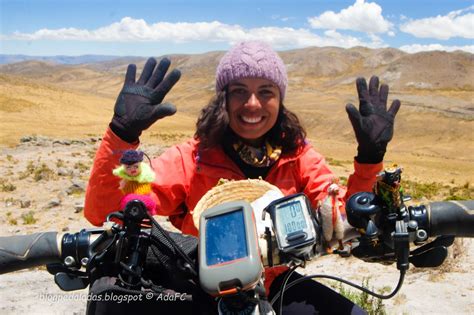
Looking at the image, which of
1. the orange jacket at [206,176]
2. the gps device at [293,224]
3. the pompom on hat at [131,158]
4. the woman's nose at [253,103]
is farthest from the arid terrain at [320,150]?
the gps device at [293,224]

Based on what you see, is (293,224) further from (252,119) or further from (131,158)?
(252,119)

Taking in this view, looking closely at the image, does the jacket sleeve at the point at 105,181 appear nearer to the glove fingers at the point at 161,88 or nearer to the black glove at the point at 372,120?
the glove fingers at the point at 161,88

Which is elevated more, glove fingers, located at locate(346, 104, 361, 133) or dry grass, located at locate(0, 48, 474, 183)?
glove fingers, located at locate(346, 104, 361, 133)

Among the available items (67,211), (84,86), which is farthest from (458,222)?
(84,86)

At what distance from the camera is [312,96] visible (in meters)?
64.9

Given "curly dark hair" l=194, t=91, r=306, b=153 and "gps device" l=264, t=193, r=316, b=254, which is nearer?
"gps device" l=264, t=193, r=316, b=254

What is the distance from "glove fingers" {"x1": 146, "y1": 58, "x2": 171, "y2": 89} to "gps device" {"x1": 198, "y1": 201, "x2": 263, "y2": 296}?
2.67 feet

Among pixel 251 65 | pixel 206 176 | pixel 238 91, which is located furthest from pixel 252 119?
pixel 206 176

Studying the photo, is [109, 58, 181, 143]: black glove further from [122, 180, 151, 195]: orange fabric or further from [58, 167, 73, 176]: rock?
[58, 167, 73, 176]: rock

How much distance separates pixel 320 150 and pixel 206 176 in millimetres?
28735

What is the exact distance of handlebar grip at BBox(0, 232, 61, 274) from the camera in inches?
55.6

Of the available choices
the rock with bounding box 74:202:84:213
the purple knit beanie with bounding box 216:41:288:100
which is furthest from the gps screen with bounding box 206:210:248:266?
the rock with bounding box 74:202:84:213

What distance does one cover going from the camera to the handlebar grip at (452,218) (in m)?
1.43

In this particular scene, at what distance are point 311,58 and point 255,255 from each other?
124 metres
